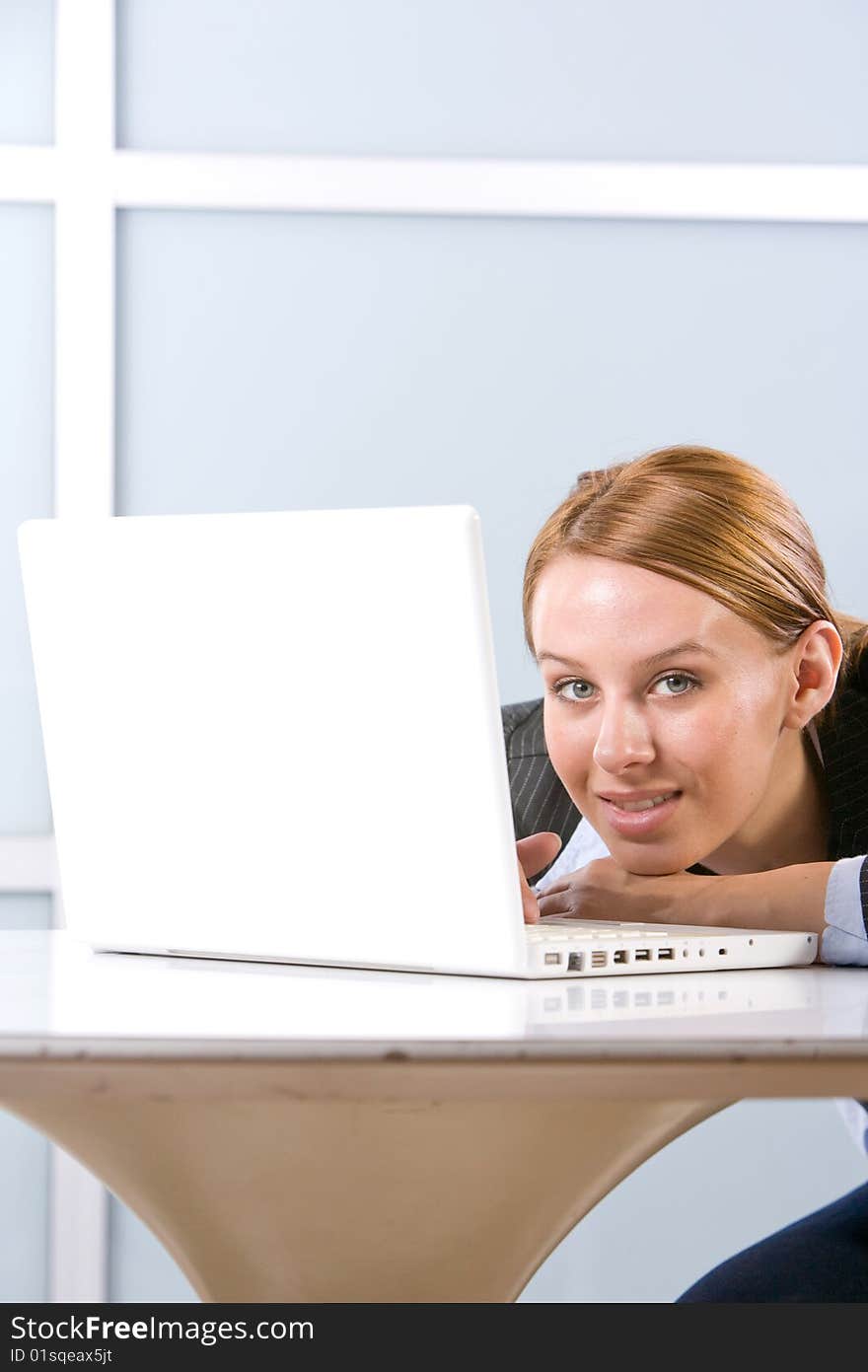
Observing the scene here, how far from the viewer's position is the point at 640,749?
1501 mm

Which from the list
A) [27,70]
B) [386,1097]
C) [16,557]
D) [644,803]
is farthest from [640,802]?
[27,70]

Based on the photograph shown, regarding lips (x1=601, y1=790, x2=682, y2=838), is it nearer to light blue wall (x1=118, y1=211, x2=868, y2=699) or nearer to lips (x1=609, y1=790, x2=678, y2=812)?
lips (x1=609, y1=790, x2=678, y2=812)

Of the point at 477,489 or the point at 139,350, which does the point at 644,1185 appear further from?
the point at 139,350

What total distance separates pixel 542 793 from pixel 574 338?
3.43ft

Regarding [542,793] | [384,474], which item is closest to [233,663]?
[542,793]

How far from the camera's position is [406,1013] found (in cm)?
67

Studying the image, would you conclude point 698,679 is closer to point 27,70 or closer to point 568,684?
point 568,684

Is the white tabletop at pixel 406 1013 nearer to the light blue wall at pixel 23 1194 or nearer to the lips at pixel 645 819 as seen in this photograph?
the lips at pixel 645 819

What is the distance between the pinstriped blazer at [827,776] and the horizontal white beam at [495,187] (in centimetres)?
101

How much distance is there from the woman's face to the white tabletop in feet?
1.85

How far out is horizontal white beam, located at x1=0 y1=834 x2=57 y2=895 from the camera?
7.67 feet

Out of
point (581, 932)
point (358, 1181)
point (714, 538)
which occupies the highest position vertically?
point (714, 538)

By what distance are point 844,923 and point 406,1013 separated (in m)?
0.44

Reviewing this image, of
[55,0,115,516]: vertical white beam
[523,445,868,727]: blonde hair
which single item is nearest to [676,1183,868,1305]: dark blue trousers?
[523,445,868,727]: blonde hair
